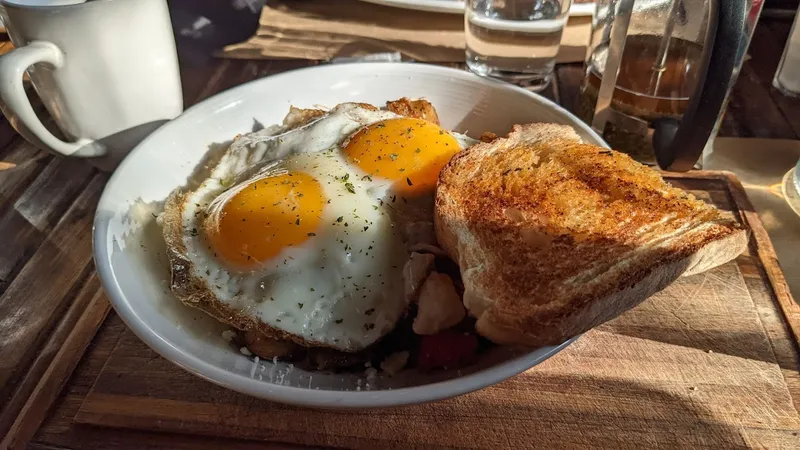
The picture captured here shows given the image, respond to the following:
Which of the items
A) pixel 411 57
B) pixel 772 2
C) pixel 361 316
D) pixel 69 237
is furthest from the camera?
pixel 772 2

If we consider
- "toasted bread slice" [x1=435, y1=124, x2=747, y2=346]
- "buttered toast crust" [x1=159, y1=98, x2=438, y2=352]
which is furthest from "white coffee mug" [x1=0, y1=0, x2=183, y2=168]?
"toasted bread slice" [x1=435, y1=124, x2=747, y2=346]

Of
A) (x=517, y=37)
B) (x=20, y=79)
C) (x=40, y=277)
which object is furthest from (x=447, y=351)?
(x=517, y=37)

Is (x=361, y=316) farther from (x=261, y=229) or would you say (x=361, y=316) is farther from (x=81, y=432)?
(x=81, y=432)

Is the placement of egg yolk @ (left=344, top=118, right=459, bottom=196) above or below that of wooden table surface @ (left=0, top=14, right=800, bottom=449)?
above


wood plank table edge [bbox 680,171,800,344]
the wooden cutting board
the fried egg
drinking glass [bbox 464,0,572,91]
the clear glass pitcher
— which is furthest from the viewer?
drinking glass [bbox 464,0,572,91]

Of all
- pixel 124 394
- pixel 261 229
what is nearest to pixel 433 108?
pixel 261 229

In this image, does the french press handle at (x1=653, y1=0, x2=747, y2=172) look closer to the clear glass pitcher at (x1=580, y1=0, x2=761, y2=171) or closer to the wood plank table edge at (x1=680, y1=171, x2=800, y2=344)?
the clear glass pitcher at (x1=580, y1=0, x2=761, y2=171)
